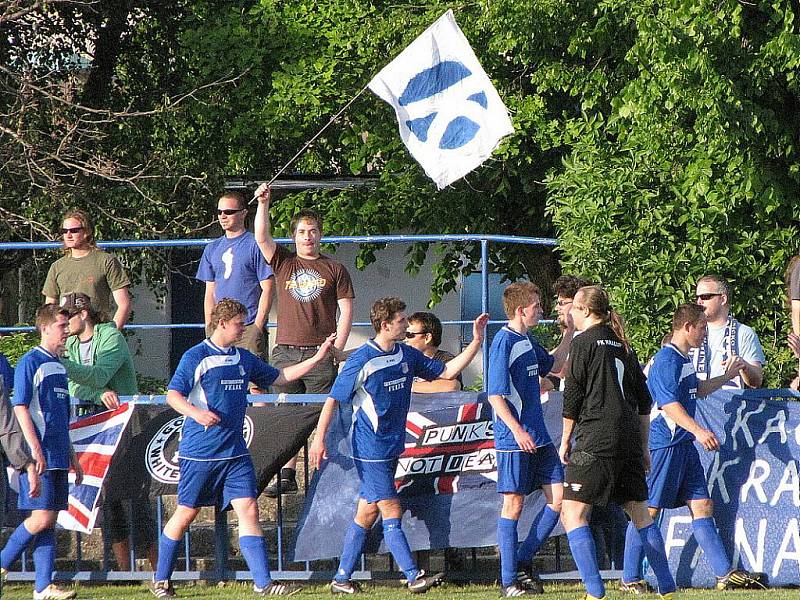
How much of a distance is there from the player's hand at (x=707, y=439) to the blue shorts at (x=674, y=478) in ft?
0.66

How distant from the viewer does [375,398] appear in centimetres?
916

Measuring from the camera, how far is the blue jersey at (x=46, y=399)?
9.11m

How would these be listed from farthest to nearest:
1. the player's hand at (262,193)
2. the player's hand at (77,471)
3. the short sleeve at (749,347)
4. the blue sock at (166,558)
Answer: the player's hand at (262,193) → the short sleeve at (749,347) → the player's hand at (77,471) → the blue sock at (166,558)

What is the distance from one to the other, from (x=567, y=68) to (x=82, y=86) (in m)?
7.05

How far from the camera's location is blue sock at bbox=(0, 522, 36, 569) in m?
9.13

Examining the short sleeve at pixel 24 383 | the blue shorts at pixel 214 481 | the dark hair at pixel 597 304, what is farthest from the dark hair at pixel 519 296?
the short sleeve at pixel 24 383

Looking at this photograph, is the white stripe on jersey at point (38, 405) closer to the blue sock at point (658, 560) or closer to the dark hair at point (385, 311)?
the dark hair at point (385, 311)

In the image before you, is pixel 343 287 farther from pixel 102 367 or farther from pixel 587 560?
pixel 587 560

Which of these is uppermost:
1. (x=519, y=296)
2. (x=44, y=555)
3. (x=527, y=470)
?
(x=519, y=296)

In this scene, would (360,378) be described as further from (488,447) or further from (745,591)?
(745,591)

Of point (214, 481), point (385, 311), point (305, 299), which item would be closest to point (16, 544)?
point (214, 481)

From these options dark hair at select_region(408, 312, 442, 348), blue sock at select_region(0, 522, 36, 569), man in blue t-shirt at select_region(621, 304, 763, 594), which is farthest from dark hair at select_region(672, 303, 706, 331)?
blue sock at select_region(0, 522, 36, 569)

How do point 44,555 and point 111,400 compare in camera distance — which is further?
point 111,400

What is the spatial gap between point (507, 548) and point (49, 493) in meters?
3.12
